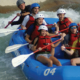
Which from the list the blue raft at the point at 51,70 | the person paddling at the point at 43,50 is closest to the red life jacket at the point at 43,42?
Answer: the person paddling at the point at 43,50

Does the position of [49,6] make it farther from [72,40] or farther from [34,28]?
[72,40]

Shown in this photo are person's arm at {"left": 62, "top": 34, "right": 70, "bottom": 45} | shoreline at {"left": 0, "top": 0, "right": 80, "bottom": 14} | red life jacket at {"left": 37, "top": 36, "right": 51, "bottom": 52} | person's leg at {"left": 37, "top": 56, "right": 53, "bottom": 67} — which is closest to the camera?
person's leg at {"left": 37, "top": 56, "right": 53, "bottom": 67}

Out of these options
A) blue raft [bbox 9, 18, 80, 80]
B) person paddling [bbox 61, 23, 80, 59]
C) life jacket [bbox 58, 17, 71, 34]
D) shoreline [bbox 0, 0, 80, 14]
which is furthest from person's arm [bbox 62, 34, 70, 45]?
shoreline [bbox 0, 0, 80, 14]

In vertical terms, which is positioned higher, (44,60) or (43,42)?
(43,42)

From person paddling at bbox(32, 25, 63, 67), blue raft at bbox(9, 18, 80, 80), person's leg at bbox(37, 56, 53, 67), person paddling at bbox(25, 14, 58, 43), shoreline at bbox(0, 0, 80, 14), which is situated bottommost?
blue raft at bbox(9, 18, 80, 80)

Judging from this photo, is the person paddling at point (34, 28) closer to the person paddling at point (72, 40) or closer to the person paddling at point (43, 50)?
the person paddling at point (43, 50)

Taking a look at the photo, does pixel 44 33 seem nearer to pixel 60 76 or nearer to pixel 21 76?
pixel 60 76

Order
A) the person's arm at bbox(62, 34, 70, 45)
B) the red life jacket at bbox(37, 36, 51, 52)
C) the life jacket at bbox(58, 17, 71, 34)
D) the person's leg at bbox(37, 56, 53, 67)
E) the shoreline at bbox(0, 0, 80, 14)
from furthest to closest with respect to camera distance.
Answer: the shoreline at bbox(0, 0, 80, 14) → the life jacket at bbox(58, 17, 71, 34) → the person's arm at bbox(62, 34, 70, 45) → the red life jacket at bbox(37, 36, 51, 52) → the person's leg at bbox(37, 56, 53, 67)

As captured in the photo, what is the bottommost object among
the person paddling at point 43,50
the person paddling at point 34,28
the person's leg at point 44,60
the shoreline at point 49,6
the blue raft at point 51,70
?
the blue raft at point 51,70

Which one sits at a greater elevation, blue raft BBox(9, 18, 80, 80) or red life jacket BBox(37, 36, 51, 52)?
red life jacket BBox(37, 36, 51, 52)

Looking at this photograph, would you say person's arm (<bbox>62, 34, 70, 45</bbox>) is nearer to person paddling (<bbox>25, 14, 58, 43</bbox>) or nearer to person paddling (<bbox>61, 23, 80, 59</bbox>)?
person paddling (<bbox>61, 23, 80, 59</bbox>)

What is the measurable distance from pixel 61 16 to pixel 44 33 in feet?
2.04

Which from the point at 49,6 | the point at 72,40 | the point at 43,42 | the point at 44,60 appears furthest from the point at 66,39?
the point at 49,6

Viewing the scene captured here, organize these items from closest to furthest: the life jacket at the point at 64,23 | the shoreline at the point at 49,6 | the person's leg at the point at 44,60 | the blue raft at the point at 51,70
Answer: the blue raft at the point at 51,70 → the person's leg at the point at 44,60 → the life jacket at the point at 64,23 → the shoreline at the point at 49,6
